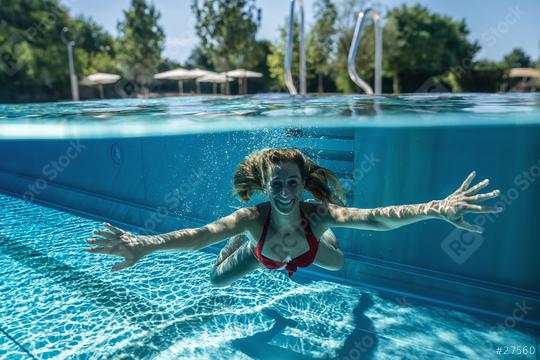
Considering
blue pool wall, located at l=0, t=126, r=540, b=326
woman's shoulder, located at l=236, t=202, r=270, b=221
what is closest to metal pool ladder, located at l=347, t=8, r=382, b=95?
blue pool wall, located at l=0, t=126, r=540, b=326

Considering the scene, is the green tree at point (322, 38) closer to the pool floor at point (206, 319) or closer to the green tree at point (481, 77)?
the green tree at point (481, 77)

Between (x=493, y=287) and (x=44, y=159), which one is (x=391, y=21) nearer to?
(x=44, y=159)

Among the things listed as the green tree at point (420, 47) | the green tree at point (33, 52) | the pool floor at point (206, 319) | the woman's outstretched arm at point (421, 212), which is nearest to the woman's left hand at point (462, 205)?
the woman's outstretched arm at point (421, 212)

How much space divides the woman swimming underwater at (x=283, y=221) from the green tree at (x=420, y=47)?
35.3 m

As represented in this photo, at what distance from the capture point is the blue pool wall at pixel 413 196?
4.50 m

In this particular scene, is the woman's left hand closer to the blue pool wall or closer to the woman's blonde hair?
the woman's blonde hair

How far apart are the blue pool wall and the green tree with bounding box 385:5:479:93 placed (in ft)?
106

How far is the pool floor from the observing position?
3.72 metres

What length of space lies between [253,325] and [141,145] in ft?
16.5

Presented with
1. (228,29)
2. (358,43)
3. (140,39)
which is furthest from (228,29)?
(358,43)

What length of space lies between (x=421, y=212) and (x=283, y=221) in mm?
1072

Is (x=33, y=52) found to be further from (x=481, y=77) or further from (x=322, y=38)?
(x=481, y=77)

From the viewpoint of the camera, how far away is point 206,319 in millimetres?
4238

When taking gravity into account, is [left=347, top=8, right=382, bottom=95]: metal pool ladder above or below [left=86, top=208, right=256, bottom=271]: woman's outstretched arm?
above
